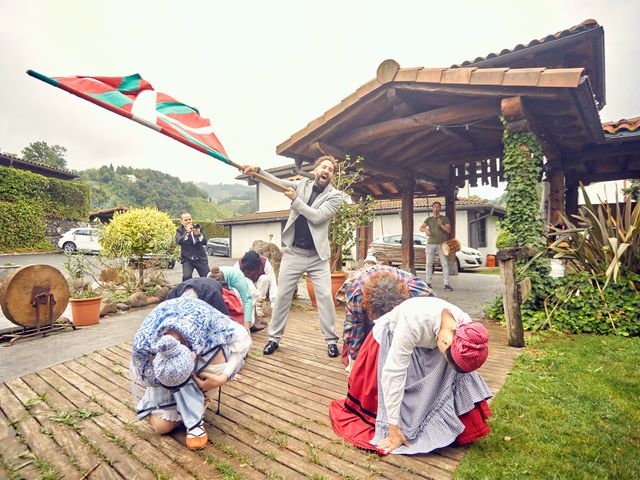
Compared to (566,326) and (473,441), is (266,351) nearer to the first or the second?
(473,441)

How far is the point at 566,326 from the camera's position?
378cm

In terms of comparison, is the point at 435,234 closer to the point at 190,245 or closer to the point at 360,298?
the point at 190,245

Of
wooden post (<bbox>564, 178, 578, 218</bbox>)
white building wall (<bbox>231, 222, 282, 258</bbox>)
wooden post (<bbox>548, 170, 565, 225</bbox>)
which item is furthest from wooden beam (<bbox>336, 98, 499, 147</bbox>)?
white building wall (<bbox>231, 222, 282, 258</bbox>)

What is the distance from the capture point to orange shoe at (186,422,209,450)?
184 centimetres

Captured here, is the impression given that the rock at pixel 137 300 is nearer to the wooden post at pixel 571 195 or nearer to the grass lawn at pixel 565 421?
the grass lawn at pixel 565 421

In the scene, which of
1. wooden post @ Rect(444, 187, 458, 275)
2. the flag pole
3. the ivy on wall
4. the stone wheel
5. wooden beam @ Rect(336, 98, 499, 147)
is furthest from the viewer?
the ivy on wall

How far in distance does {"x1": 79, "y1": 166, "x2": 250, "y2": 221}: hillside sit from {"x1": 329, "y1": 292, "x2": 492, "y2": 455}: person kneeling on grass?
4620cm

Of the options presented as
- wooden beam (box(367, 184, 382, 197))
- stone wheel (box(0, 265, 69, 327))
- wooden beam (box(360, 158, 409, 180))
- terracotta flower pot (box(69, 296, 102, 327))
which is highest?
wooden beam (box(360, 158, 409, 180))

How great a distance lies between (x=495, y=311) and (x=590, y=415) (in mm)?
2587

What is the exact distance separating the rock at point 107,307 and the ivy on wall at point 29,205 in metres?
14.7

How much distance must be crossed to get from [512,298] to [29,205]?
69.7ft

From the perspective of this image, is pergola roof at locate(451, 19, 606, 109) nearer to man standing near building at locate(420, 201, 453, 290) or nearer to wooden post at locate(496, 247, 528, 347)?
man standing near building at locate(420, 201, 453, 290)

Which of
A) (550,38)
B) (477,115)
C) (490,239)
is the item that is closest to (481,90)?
(477,115)

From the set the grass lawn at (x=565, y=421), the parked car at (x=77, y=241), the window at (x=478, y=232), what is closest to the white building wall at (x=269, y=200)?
the parked car at (x=77, y=241)
